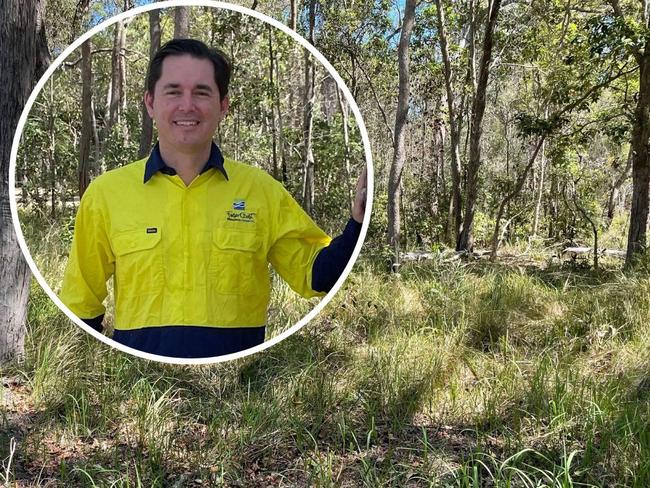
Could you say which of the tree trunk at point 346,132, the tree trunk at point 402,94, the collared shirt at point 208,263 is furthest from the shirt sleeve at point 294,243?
the tree trunk at point 402,94

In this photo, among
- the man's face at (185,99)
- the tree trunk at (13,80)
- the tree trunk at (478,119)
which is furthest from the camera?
the tree trunk at (478,119)

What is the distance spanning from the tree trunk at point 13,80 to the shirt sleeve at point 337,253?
7.19 feet

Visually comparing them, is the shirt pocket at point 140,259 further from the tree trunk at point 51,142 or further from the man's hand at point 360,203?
the man's hand at point 360,203

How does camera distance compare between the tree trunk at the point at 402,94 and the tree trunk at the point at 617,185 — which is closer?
the tree trunk at the point at 402,94

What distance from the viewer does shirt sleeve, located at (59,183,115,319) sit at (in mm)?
1215

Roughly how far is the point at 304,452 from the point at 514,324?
2581 mm

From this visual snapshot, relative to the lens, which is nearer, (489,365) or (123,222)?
(123,222)

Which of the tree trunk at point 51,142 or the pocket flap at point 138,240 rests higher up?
the tree trunk at point 51,142

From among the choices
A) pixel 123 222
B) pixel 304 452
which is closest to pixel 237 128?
pixel 123 222

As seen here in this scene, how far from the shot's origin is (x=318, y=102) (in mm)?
1786

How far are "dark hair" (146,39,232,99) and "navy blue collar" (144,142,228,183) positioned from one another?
0.37 feet

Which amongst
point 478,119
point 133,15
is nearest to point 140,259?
point 133,15

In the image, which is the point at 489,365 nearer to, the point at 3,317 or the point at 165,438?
the point at 165,438

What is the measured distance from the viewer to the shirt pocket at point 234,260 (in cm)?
121
